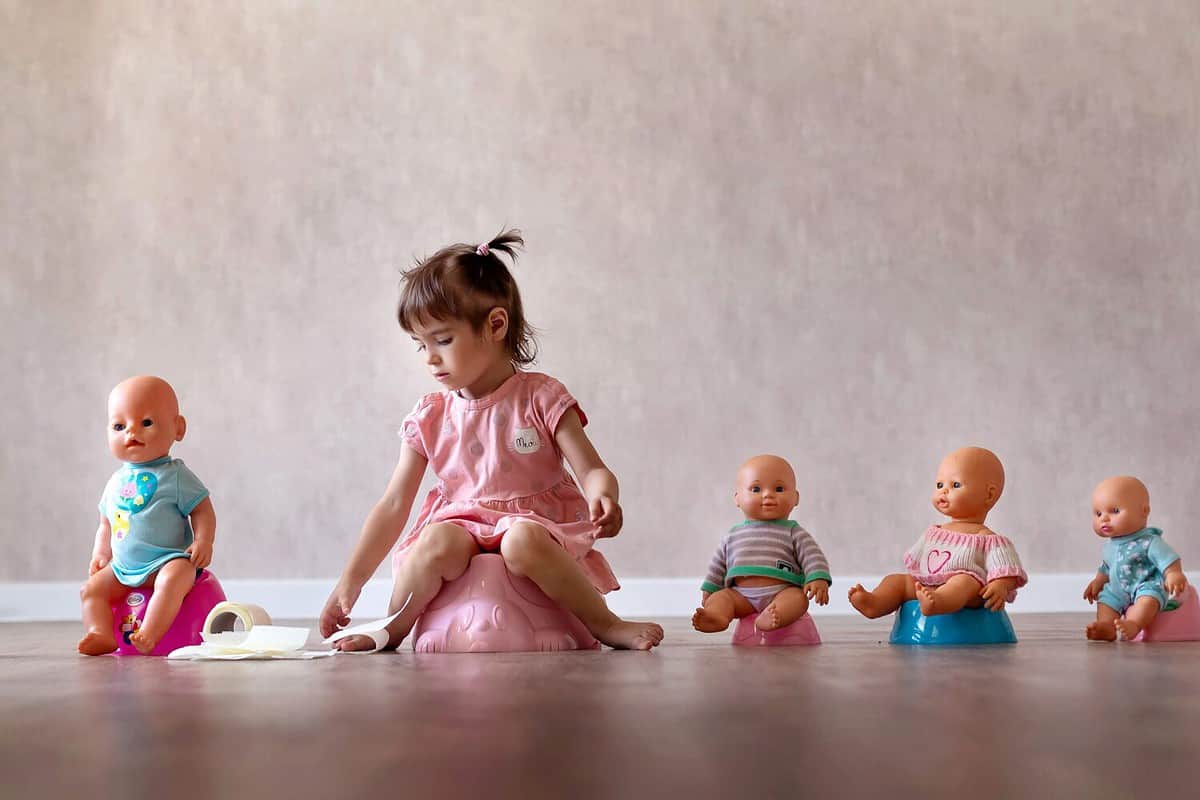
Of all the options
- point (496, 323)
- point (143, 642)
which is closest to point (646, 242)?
point (496, 323)

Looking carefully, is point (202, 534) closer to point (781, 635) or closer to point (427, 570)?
point (427, 570)

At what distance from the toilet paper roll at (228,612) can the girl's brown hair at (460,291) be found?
48cm

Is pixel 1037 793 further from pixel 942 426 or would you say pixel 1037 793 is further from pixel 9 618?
pixel 9 618

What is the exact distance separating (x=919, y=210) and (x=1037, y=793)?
302 centimetres

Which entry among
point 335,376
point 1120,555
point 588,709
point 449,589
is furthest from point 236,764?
point 335,376

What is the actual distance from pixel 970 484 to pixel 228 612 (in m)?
1.14

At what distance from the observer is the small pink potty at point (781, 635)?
1751 millimetres

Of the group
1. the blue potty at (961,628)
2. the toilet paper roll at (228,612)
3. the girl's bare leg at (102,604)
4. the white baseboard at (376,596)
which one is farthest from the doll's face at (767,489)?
the white baseboard at (376,596)

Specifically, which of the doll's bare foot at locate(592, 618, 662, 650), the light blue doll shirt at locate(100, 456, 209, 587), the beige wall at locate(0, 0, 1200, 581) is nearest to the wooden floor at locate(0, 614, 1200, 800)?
the doll's bare foot at locate(592, 618, 662, 650)

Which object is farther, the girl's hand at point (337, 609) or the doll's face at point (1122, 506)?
the doll's face at point (1122, 506)

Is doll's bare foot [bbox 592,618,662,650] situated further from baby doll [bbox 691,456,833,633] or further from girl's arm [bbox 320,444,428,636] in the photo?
girl's arm [bbox 320,444,428,636]

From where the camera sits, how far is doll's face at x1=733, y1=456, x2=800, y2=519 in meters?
1.85

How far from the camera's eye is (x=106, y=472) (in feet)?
11.0

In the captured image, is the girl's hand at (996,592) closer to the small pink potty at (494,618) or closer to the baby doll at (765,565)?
the baby doll at (765,565)
